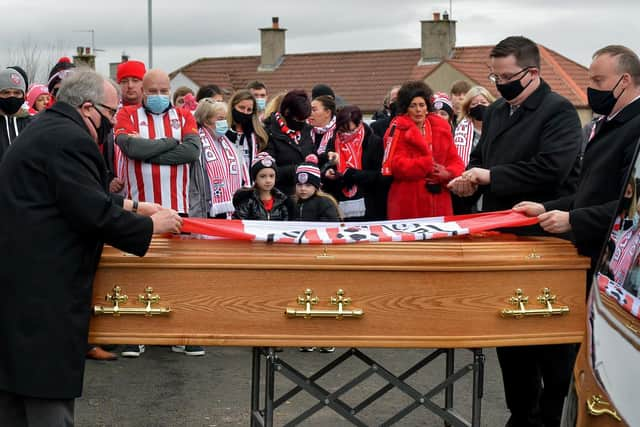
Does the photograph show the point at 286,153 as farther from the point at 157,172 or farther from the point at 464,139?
the point at 464,139

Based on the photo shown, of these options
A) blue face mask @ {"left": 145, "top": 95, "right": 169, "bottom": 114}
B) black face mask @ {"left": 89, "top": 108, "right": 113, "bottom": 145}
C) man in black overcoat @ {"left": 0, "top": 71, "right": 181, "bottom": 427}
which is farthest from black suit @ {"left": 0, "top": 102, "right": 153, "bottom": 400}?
blue face mask @ {"left": 145, "top": 95, "right": 169, "bottom": 114}

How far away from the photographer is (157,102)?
26.6ft

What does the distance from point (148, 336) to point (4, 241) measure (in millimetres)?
773

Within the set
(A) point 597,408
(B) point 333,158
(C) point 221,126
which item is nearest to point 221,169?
(C) point 221,126

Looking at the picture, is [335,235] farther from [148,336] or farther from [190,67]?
[190,67]

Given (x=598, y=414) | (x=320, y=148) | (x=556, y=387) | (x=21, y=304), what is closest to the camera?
(x=598, y=414)

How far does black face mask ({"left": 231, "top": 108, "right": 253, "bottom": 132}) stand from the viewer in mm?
9430

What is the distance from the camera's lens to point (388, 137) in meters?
9.02

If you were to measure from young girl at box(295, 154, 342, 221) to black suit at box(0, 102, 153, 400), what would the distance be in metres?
3.81

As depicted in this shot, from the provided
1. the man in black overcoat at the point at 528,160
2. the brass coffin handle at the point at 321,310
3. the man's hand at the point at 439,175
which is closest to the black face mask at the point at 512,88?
the man in black overcoat at the point at 528,160

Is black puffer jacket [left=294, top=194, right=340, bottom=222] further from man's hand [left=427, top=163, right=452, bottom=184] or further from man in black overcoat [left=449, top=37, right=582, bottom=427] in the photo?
man in black overcoat [left=449, top=37, right=582, bottom=427]

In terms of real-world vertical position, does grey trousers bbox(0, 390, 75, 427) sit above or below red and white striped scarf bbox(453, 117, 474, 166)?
below

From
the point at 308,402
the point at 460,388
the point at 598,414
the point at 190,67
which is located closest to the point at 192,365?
the point at 308,402

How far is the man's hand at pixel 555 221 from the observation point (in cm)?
484
